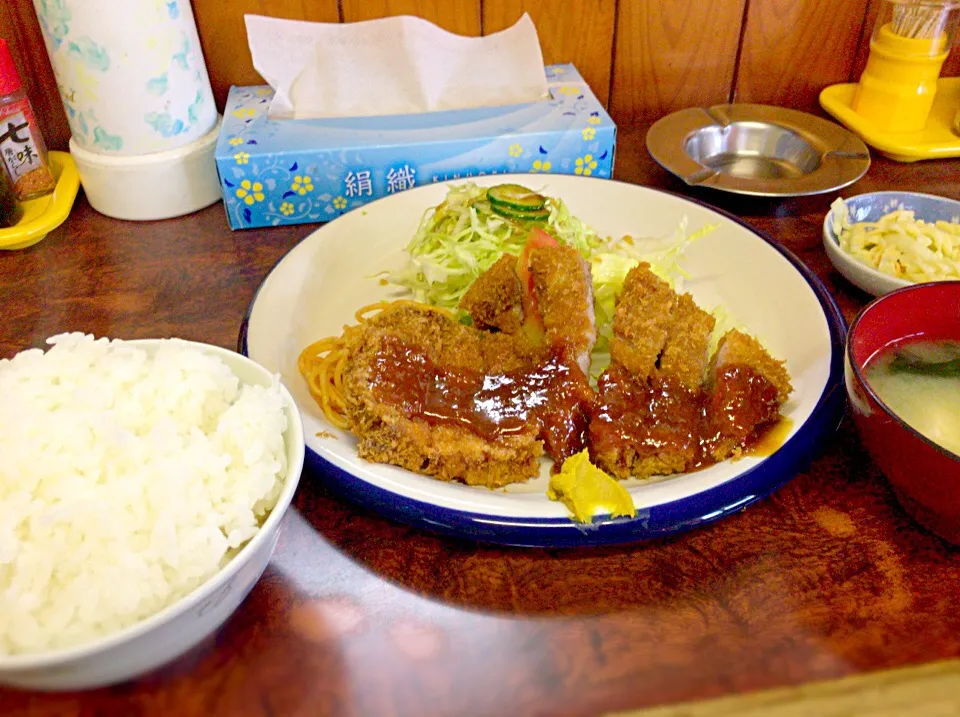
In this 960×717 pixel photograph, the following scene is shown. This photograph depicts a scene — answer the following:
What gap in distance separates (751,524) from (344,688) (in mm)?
780

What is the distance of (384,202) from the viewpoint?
81.7 inches

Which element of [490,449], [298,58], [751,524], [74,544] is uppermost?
[298,58]

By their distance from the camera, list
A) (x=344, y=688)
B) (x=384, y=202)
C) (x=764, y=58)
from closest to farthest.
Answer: (x=344, y=688) < (x=384, y=202) < (x=764, y=58)

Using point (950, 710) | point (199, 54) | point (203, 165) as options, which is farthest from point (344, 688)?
point (199, 54)

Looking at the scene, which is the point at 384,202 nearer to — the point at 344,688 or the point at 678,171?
the point at 678,171

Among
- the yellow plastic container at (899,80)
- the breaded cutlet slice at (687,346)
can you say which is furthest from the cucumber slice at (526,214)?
the yellow plastic container at (899,80)

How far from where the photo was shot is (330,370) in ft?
5.03

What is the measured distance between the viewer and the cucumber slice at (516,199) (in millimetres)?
1971

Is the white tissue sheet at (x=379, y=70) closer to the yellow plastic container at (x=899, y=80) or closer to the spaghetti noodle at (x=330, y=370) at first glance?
the spaghetti noodle at (x=330, y=370)

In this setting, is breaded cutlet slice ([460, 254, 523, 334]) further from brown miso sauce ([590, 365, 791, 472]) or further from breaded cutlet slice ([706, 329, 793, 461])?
breaded cutlet slice ([706, 329, 793, 461])

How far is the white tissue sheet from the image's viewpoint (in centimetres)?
222

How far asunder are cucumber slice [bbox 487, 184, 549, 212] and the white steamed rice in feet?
3.43

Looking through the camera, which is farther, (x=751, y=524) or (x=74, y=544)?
(x=751, y=524)

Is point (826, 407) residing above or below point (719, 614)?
above
